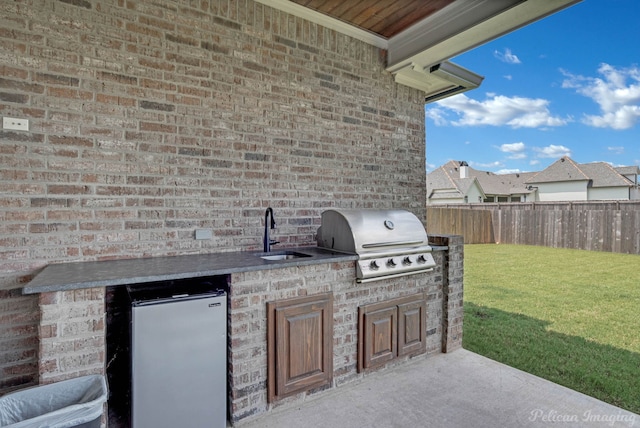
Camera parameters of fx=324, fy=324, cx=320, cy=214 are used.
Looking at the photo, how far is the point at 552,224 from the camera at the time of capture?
1130cm

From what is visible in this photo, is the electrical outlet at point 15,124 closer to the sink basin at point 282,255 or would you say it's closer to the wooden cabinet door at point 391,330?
the sink basin at point 282,255

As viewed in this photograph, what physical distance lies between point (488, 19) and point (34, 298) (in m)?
4.37

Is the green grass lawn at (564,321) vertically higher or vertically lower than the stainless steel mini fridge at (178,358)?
lower

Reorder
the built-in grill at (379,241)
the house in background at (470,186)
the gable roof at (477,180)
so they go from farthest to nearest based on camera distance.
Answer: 1. the gable roof at (477,180)
2. the house in background at (470,186)
3. the built-in grill at (379,241)

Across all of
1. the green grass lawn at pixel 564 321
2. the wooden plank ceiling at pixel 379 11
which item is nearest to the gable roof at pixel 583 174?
the green grass lawn at pixel 564 321

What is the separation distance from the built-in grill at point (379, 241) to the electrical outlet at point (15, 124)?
2417 millimetres

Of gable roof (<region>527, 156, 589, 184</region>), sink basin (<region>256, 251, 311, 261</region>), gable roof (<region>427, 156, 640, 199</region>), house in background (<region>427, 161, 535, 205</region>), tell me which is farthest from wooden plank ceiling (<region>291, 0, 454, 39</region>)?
gable roof (<region>527, 156, 589, 184</region>)

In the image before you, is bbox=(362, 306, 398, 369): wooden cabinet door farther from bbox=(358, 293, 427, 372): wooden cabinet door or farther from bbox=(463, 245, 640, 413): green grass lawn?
bbox=(463, 245, 640, 413): green grass lawn

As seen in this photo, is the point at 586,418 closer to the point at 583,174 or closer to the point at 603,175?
the point at 583,174

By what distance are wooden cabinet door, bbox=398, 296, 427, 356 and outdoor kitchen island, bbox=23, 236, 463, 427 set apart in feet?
0.27

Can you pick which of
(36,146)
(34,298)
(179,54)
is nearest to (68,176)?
(36,146)

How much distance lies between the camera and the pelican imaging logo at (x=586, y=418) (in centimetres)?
232

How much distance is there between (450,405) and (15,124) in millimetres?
3799

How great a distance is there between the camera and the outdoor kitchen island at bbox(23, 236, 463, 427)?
178 centimetres
